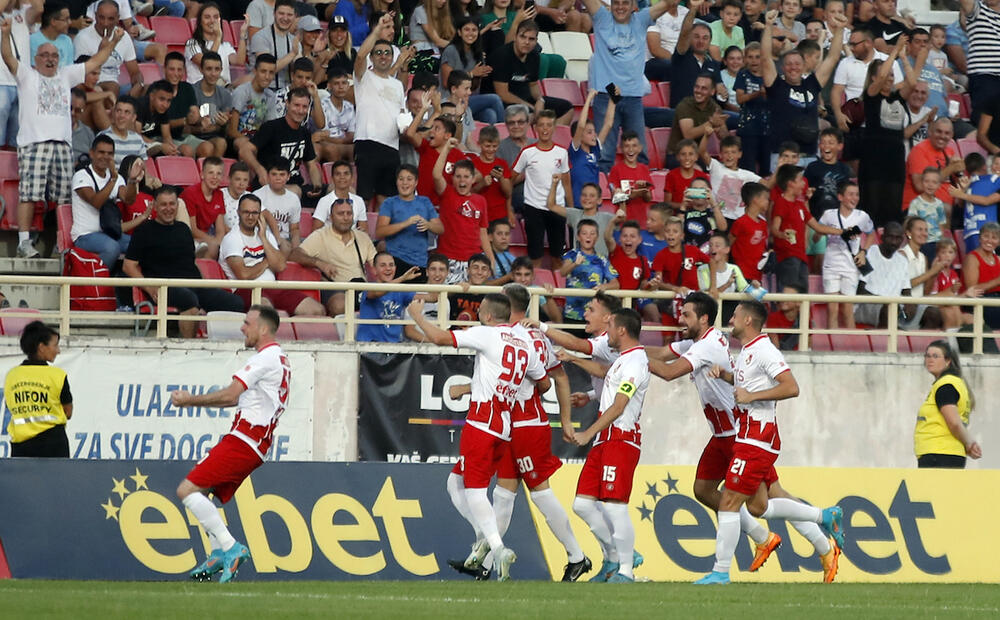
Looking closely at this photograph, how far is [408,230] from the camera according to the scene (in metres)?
18.1

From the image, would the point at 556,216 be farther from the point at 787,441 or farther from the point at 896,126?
the point at 896,126

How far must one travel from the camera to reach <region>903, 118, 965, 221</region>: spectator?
70.1ft

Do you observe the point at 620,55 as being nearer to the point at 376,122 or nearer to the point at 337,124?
the point at 376,122

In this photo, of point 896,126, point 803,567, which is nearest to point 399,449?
point 803,567

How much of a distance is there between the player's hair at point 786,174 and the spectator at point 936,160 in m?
2.46

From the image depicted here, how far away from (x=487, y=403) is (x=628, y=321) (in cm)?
132

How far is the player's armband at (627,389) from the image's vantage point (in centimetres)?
1279

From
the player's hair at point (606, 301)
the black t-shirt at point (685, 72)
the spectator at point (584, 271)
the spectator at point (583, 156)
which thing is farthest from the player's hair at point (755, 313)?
the black t-shirt at point (685, 72)

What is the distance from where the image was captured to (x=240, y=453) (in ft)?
40.4

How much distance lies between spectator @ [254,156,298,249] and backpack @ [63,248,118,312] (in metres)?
1.90

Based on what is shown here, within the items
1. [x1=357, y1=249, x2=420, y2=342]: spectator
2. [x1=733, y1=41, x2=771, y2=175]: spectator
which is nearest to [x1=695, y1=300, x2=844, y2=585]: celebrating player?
[x1=357, y1=249, x2=420, y2=342]: spectator

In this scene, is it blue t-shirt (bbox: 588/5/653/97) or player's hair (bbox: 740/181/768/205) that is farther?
blue t-shirt (bbox: 588/5/653/97)

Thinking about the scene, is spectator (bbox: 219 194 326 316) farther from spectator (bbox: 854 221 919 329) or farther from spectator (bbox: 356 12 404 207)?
spectator (bbox: 854 221 919 329)

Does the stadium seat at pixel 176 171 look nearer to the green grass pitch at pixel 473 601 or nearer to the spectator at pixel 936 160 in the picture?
the green grass pitch at pixel 473 601
